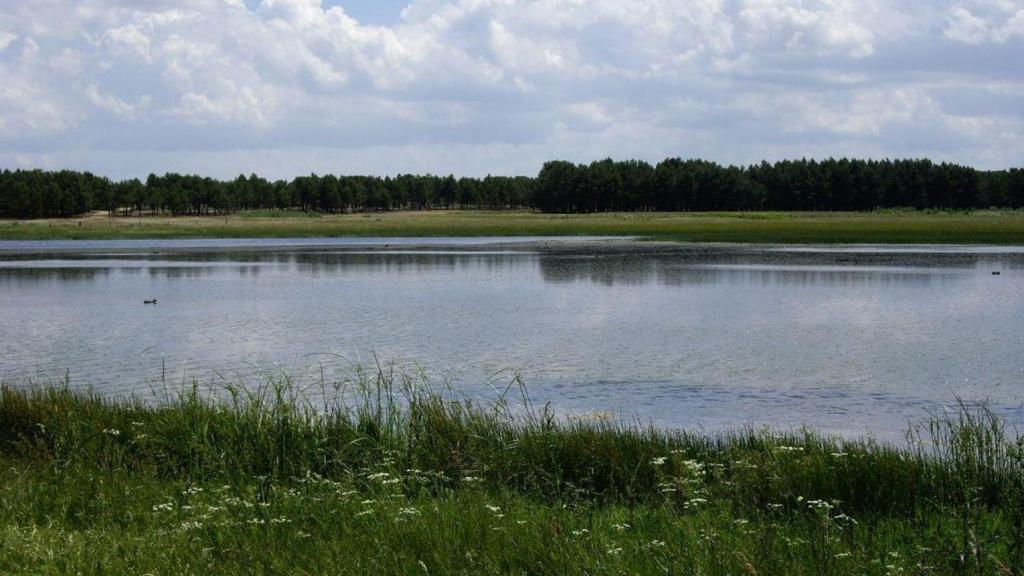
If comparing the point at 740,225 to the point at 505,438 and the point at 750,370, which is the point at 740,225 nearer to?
the point at 750,370

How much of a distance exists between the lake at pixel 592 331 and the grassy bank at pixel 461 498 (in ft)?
19.8

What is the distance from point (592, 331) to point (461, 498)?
78.6 ft

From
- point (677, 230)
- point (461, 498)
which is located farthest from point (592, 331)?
point (677, 230)

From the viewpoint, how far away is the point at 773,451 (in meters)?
12.1

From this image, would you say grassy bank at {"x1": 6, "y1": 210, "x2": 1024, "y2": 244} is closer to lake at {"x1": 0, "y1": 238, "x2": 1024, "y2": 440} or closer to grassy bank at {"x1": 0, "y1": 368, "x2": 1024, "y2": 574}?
lake at {"x1": 0, "y1": 238, "x2": 1024, "y2": 440}

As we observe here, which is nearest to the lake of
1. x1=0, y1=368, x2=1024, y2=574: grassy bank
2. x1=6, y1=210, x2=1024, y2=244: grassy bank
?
x1=0, y1=368, x2=1024, y2=574: grassy bank

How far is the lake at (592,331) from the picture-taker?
73.0ft

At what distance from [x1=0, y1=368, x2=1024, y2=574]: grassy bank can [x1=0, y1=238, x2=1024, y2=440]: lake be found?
19.8ft

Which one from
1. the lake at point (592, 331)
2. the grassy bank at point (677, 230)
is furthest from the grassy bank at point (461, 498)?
the grassy bank at point (677, 230)

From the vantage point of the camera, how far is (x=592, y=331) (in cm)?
3403

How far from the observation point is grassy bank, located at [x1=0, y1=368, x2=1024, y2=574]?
8180 mm

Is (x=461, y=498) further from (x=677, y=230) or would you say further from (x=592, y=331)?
(x=677, y=230)

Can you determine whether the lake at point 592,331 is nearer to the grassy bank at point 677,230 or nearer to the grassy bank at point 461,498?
the grassy bank at point 461,498

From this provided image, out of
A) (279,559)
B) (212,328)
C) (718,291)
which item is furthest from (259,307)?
(279,559)
